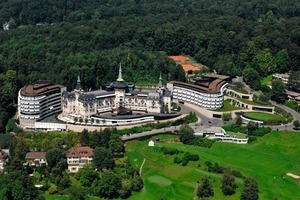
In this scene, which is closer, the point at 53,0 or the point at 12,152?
the point at 12,152

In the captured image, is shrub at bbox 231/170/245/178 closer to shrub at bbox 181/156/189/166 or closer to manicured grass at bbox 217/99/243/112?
shrub at bbox 181/156/189/166

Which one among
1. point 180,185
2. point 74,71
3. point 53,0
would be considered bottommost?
point 180,185

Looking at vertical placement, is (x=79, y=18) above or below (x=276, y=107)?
above

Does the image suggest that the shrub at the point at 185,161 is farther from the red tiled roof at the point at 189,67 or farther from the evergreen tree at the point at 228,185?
the red tiled roof at the point at 189,67

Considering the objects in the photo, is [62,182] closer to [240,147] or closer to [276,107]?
[240,147]

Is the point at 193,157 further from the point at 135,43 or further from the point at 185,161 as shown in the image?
the point at 135,43

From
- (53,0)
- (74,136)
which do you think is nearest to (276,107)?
(74,136)
